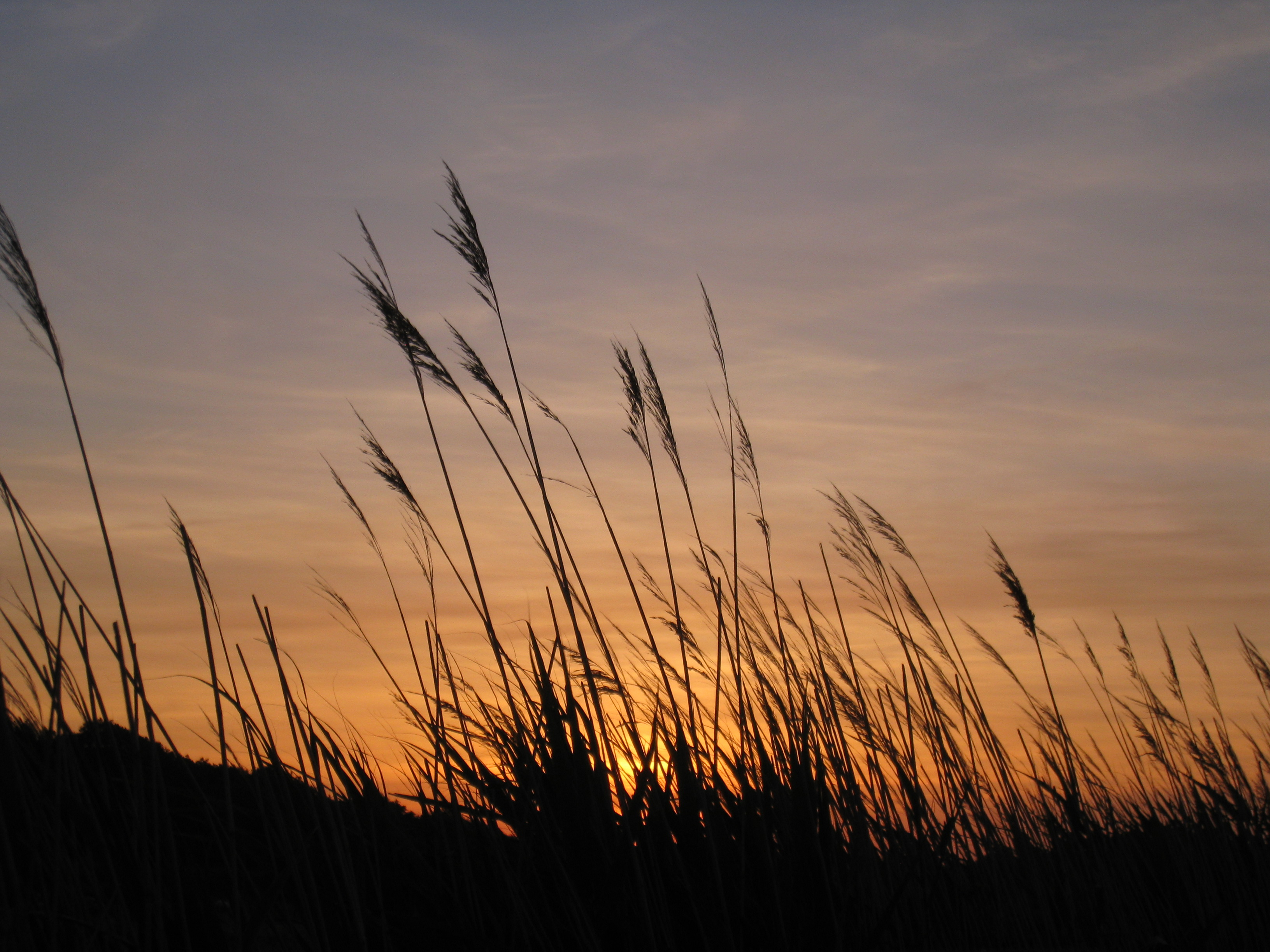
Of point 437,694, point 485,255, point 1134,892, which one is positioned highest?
point 485,255

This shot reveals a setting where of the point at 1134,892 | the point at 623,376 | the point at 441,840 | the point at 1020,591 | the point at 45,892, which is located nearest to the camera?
the point at 45,892

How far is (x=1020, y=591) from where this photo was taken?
2.99 m

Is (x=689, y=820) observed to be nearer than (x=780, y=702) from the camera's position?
Yes

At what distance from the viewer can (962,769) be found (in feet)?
7.93

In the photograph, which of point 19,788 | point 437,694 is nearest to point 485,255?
point 437,694

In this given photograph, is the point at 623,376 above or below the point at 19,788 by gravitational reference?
above

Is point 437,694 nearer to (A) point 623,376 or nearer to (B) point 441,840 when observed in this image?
(B) point 441,840

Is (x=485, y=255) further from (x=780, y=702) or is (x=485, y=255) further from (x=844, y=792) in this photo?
(x=844, y=792)

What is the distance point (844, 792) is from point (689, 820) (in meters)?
0.46

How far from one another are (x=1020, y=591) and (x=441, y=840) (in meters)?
2.24

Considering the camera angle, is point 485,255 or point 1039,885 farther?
point 1039,885

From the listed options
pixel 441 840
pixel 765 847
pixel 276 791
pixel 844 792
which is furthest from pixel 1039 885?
pixel 276 791

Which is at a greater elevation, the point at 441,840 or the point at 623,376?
the point at 623,376

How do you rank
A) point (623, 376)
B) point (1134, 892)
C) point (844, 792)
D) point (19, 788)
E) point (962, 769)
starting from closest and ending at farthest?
1. point (19, 788)
2. point (844, 792)
3. point (623, 376)
4. point (1134, 892)
5. point (962, 769)
